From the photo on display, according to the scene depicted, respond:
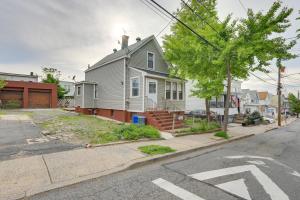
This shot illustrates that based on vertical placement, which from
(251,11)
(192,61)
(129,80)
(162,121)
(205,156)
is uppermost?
(251,11)

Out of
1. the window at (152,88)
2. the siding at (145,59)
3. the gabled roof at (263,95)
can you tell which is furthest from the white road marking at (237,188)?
the gabled roof at (263,95)

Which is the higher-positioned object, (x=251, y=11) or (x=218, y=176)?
(x=251, y=11)

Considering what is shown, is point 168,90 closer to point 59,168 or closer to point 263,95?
point 59,168

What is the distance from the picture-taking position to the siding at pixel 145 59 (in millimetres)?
15938

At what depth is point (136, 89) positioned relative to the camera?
14.9m

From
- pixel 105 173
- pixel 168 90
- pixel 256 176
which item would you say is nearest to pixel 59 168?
pixel 105 173

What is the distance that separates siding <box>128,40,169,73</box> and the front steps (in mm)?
5016

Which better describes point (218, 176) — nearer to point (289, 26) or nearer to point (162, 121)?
point (162, 121)

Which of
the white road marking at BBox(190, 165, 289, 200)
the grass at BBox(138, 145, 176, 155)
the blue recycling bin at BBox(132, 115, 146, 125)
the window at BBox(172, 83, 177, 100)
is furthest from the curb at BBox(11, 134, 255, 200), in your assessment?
the window at BBox(172, 83, 177, 100)

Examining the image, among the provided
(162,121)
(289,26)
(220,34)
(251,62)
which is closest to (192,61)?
(220,34)

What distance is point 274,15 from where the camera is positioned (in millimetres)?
9992

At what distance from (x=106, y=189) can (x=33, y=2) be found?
1049 centimetres

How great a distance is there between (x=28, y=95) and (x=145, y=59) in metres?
20.0

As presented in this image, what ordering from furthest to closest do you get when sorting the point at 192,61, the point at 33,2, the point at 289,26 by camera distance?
the point at 192,61 → the point at 289,26 → the point at 33,2
